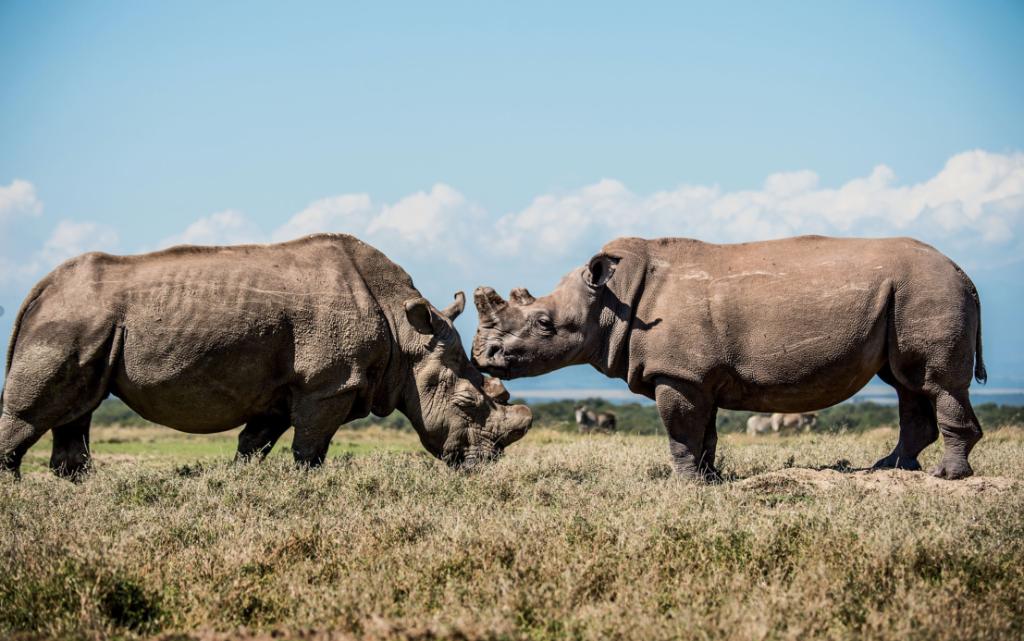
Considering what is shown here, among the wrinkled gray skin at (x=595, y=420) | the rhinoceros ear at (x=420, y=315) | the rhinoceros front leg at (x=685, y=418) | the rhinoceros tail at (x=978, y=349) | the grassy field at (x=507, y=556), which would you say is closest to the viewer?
the grassy field at (x=507, y=556)

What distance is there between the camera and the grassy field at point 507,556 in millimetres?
6555

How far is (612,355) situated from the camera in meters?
11.2

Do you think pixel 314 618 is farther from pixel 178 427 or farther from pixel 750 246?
pixel 750 246

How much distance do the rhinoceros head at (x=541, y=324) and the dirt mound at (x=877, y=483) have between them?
202 centimetres

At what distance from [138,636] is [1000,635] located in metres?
4.58

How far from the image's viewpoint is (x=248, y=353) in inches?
448

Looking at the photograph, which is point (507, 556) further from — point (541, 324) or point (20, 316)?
point (20, 316)

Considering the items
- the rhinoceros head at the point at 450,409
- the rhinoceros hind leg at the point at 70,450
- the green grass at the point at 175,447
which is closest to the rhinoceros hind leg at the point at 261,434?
the green grass at the point at 175,447

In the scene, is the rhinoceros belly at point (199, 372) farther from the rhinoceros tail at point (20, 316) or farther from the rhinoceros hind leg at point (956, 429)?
the rhinoceros hind leg at point (956, 429)

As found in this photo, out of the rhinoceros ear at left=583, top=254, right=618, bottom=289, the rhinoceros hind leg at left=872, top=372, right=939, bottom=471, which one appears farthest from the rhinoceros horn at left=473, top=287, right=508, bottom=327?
the rhinoceros hind leg at left=872, top=372, right=939, bottom=471

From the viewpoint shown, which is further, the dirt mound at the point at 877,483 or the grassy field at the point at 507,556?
the dirt mound at the point at 877,483

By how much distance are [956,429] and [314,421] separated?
5.93 meters

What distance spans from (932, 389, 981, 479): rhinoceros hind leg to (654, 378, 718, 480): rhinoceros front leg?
6.67 feet

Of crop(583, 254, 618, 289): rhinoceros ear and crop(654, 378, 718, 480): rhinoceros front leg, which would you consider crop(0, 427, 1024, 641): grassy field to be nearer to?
crop(654, 378, 718, 480): rhinoceros front leg
